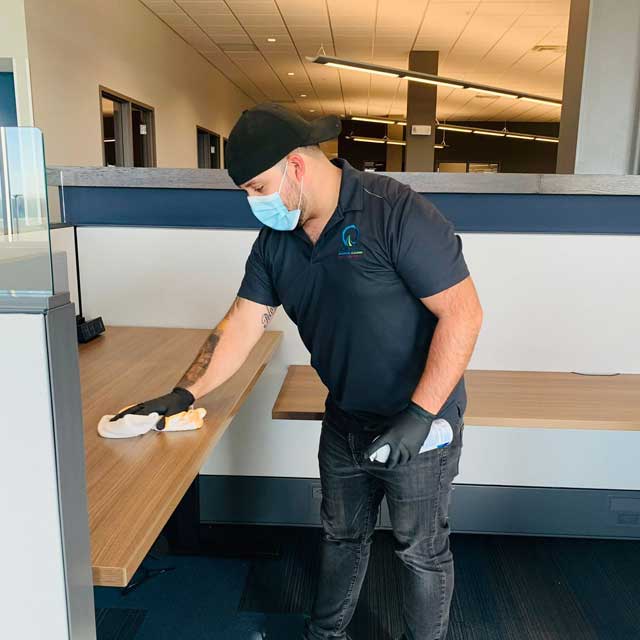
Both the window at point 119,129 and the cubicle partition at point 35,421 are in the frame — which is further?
the window at point 119,129

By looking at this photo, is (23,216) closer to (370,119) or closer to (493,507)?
(493,507)

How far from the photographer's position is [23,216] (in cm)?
74

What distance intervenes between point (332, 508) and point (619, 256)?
135 cm

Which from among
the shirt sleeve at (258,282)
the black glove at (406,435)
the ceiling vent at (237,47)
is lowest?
the black glove at (406,435)

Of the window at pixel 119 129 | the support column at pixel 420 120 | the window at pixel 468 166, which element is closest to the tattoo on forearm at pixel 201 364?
the window at pixel 119 129

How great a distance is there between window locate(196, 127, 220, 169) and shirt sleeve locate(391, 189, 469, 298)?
307 inches

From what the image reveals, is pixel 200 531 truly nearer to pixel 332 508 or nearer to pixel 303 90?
pixel 332 508

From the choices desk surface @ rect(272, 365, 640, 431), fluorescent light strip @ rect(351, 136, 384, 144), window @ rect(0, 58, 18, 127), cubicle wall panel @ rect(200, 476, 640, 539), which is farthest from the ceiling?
cubicle wall panel @ rect(200, 476, 640, 539)

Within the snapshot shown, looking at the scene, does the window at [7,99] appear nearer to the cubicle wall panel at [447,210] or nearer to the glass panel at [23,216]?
the cubicle wall panel at [447,210]

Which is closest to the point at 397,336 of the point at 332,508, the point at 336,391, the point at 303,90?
the point at 336,391

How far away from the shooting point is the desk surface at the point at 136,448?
0.87m

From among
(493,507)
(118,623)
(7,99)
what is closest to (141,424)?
(118,623)

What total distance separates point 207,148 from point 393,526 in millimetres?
8525

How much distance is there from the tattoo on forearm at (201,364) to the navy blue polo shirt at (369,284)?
199 millimetres
